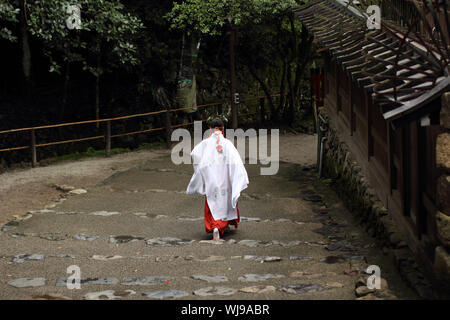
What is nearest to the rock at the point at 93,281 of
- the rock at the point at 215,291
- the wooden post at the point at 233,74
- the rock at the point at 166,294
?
the rock at the point at 166,294

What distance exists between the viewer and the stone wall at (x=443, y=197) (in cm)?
583

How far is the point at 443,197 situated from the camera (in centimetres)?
604

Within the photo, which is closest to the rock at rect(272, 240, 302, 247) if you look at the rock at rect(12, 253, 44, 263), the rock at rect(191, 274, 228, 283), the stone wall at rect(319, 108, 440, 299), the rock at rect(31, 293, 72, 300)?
the stone wall at rect(319, 108, 440, 299)

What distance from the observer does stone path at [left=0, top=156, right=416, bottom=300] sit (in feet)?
24.2

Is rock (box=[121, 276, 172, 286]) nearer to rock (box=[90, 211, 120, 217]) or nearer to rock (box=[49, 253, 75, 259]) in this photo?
rock (box=[49, 253, 75, 259])

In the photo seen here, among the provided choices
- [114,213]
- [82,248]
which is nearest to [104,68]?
[114,213]

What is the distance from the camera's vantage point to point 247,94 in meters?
25.0

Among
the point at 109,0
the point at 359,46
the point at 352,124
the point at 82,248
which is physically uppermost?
the point at 109,0

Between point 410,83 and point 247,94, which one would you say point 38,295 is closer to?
point 410,83

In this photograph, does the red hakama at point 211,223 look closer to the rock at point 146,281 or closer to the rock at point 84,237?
the rock at point 84,237

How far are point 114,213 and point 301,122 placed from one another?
45.1 feet

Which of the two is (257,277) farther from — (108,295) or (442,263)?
(442,263)

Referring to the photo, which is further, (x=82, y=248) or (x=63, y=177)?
(x=63, y=177)

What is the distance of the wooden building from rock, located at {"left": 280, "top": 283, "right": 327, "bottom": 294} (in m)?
1.22
